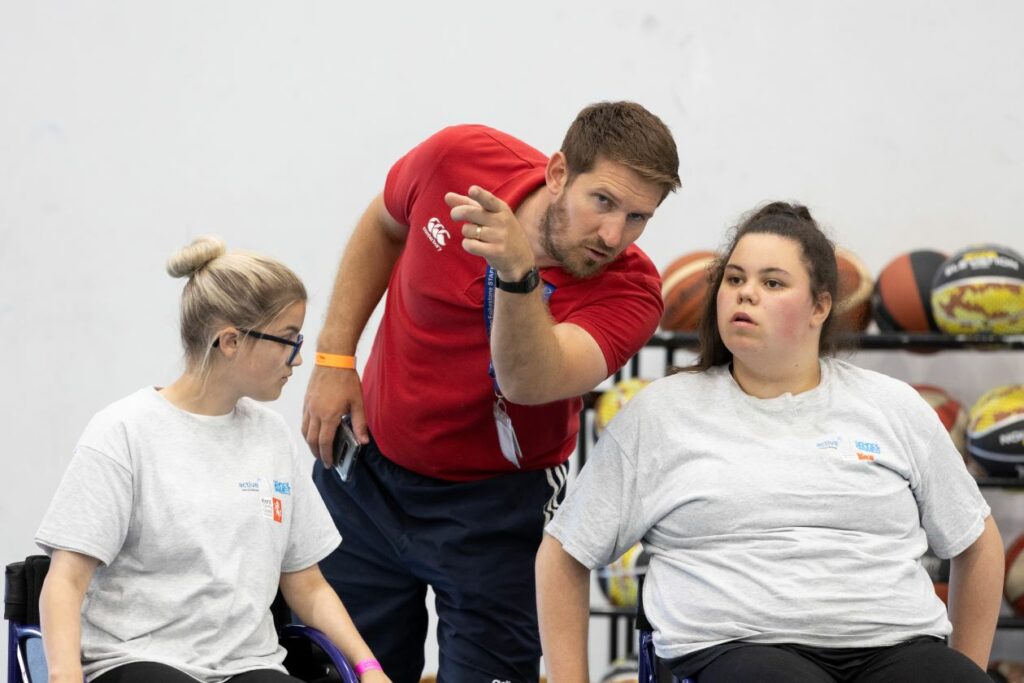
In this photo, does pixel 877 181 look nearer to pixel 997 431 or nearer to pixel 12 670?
pixel 997 431

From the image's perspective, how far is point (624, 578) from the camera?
3.52 meters

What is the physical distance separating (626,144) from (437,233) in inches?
15.3

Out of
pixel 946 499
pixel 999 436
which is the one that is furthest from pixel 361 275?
pixel 999 436

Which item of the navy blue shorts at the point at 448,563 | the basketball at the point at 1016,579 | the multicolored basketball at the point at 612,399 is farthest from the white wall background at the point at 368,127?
the navy blue shorts at the point at 448,563

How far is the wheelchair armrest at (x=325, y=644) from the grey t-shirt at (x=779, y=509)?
0.39m

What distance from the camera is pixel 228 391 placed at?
1979 millimetres

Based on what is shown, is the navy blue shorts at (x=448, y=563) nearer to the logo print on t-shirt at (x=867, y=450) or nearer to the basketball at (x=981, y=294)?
the logo print on t-shirt at (x=867, y=450)

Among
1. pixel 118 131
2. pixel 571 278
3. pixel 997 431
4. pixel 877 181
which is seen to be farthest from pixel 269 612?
pixel 877 181

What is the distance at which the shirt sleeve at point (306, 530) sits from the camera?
2.05m

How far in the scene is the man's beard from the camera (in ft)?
6.63

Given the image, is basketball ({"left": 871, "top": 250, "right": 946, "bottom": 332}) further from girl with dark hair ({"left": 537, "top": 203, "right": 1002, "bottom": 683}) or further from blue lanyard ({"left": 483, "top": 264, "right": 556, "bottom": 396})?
blue lanyard ({"left": 483, "top": 264, "right": 556, "bottom": 396})

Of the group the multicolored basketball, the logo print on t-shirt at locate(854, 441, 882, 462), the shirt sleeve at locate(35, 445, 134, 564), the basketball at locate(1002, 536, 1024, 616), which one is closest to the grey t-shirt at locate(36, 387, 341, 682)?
the shirt sleeve at locate(35, 445, 134, 564)

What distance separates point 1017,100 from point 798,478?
264 cm

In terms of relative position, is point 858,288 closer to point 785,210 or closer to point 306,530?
point 785,210
